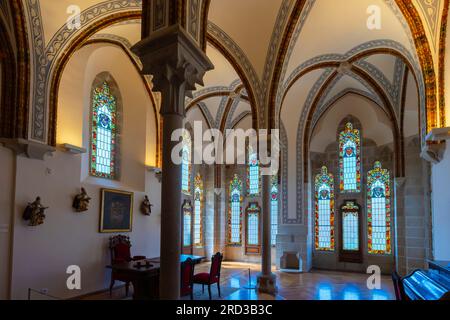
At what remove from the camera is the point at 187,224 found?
14.5 metres

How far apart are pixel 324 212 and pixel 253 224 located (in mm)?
3037

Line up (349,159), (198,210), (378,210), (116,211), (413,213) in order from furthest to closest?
(198,210)
(349,159)
(378,210)
(413,213)
(116,211)

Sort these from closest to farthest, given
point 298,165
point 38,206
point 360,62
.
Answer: point 38,206 → point 360,62 → point 298,165

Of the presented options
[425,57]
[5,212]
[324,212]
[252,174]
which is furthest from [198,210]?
[425,57]

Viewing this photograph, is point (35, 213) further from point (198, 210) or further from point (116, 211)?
point (198, 210)

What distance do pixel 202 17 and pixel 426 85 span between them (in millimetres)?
5074

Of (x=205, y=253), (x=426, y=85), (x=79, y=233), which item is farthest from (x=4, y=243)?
(x=205, y=253)

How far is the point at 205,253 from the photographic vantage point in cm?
1566

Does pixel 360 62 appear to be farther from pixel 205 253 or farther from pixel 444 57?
Result: pixel 205 253

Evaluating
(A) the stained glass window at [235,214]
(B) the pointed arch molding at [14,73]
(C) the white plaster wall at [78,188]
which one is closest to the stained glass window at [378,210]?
(A) the stained glass window at [235,214]

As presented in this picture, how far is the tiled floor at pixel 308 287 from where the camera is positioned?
29.0 feet

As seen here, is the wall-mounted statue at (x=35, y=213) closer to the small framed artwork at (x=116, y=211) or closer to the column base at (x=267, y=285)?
the small framed artwork at (x=116, y=211)

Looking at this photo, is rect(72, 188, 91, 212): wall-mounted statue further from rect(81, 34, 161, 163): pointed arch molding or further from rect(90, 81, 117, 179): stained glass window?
rect(81, 34, 161, 163): pointed arch molding

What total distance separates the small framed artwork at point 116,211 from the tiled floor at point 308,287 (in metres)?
1.57
